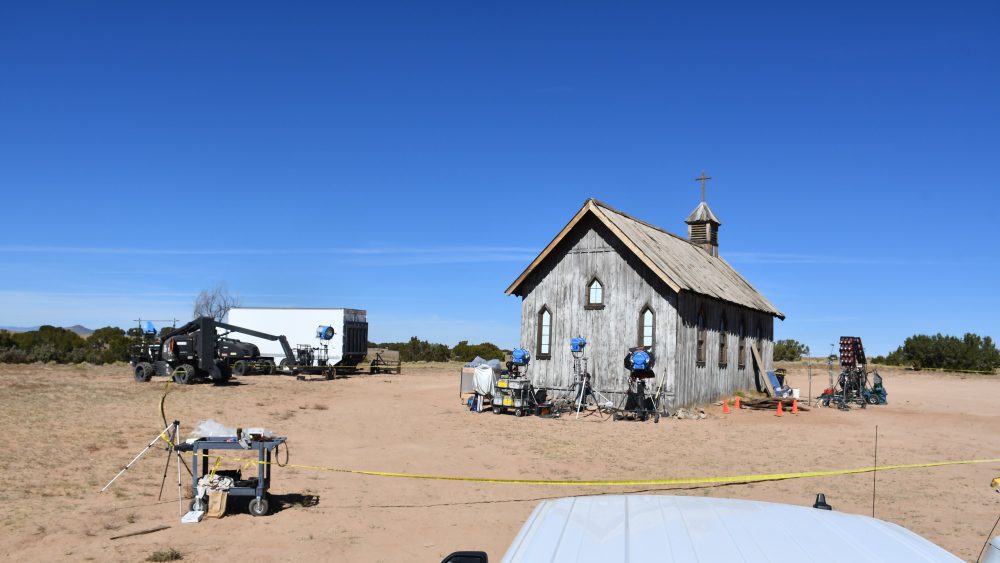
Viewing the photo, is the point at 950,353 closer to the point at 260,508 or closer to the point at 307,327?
the point at 307,327

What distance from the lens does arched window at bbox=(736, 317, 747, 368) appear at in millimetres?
30672

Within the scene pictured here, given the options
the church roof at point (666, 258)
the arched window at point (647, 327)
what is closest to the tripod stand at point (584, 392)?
the arched window at point (647, 327)

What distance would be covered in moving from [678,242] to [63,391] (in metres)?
23.6

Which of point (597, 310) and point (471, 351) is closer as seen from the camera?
point (597, 310)

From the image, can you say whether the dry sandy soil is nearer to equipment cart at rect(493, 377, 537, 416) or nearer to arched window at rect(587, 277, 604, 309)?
equipment cart at rect(493, 377, 537, 416)

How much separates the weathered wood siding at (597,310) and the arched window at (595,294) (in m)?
0.15

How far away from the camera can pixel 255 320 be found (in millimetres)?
42281

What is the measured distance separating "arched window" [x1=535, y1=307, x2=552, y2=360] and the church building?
0.11 ft

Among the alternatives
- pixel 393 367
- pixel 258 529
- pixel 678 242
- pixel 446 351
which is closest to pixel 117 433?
pixel 258 529

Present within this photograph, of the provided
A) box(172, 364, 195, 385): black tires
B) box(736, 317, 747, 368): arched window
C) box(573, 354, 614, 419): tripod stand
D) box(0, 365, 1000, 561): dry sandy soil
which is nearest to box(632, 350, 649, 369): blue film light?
box(0, 365, 1000, 561): dry sandy soil

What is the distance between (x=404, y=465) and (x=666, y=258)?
14177 millimetres

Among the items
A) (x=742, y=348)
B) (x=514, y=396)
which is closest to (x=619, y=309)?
(x=514, y=396)

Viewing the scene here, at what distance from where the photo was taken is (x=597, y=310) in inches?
990

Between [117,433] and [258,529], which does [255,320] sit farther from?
[258,529]
